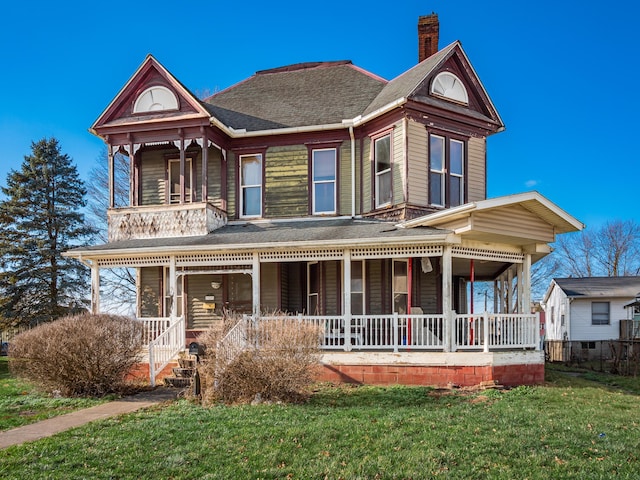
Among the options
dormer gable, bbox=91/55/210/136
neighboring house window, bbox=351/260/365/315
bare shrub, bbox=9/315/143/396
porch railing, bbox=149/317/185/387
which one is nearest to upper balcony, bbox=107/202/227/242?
dormer gable, bbox=91/55/210/136

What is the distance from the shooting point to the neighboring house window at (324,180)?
1647cm

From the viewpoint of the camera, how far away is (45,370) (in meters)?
11.1

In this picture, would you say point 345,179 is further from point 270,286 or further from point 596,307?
point 596,307

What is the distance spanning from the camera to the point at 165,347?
13.6 meters

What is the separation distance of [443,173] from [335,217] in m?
3.22

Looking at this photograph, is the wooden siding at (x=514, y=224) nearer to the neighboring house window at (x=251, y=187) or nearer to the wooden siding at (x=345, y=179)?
the wooden siding at (x=345, y=179)

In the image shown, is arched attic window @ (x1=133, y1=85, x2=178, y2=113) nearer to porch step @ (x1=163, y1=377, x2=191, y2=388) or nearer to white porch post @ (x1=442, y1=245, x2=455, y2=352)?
porch step @ (x1=163, y1=377, x2=191, y2=388)

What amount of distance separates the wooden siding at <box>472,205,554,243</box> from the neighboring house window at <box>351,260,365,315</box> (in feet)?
12.8

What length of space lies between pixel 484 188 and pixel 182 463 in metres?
12.5

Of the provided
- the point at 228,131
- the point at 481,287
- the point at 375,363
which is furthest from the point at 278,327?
the point at 481,287

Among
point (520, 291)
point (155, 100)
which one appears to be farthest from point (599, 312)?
point (155, 100)

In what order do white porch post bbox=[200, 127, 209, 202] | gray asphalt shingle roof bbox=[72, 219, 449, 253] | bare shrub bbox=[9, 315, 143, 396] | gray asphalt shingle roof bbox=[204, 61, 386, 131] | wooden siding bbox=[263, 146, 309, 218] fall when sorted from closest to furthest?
bare shrub bbox=[9, 315, 143, 396] < gray asphalt shingle roof bbox=[72, 219, 449, 253] < white porch post bbox=[200, 127, 209, 202] < wooden siding bbox=[263, 146, 309, 218] < gray asphalt shingle roof bbox=[204, 61, 386, 131]

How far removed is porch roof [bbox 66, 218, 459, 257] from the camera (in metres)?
13.0

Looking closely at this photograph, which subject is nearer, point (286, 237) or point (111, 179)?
point (286, 237)
